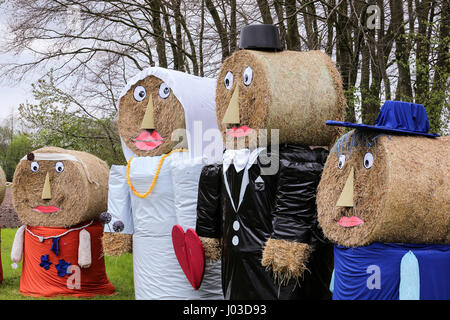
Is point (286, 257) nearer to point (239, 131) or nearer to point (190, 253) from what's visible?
point (239, 131)

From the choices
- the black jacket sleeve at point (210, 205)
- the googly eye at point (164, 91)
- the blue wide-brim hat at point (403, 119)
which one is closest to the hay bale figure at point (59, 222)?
the googly eye at point (164, 91)

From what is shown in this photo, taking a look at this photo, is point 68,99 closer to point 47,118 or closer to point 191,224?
point 47,118

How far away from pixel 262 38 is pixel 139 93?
188cm

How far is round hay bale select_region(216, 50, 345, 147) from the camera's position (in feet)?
15.4

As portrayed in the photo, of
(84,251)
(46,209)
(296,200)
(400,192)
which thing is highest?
(400,192)

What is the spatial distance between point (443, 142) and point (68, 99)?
445 inches

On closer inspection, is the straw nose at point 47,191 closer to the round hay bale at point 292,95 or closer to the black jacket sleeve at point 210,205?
the black jacket sleeve at point 210,205

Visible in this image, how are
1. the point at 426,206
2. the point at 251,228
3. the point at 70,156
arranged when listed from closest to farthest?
the point at 426,206 → the point at 251,228 → the point at 70,156

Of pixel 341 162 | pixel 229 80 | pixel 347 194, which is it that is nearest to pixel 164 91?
pixel 229 80

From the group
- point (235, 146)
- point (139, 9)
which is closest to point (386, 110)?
point (235, 146)

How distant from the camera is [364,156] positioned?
4.12 metres

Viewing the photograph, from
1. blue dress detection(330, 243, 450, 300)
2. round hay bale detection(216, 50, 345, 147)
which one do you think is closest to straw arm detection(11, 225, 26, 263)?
round hay bale detection(216, 50, 345, 147)

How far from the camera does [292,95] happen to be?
4.72 metres

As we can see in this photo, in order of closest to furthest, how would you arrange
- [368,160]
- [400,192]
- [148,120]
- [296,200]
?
[400,192] → [368,160] → [296,200] → [148,120]
